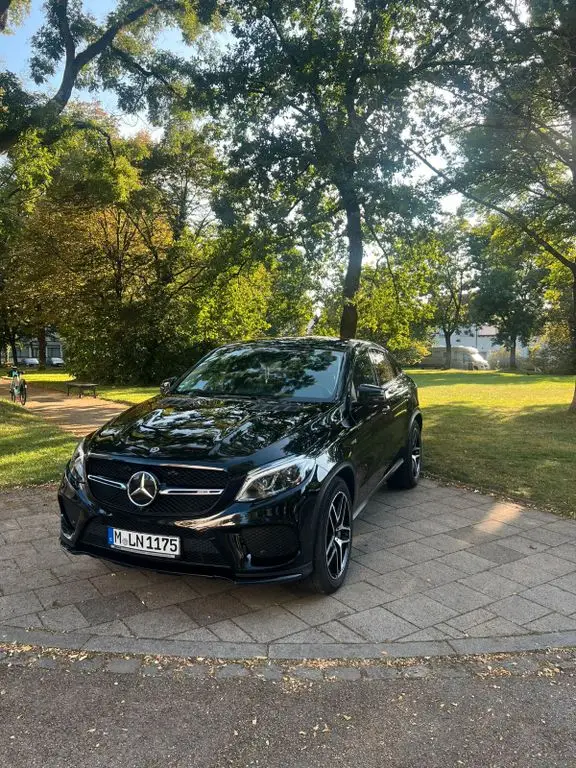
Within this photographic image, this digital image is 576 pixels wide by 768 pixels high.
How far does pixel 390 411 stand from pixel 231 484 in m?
2.60

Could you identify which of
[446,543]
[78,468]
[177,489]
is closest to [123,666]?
[177,489]

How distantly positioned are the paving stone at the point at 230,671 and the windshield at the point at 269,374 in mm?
2082

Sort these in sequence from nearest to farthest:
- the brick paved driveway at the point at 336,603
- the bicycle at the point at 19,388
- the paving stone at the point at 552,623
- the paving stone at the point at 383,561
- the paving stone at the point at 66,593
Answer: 1. the brick paved driveway at the point at 336,603
2. the paving stone at the point at 552,623
3. the paving stone at the point at 66,593
4. the paving stone at the point at 383,561
5. the bicycle at the point at 19,388

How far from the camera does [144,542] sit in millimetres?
3467

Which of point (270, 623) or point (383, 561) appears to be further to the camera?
point (383, 561)

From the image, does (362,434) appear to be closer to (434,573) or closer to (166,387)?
(434,573)

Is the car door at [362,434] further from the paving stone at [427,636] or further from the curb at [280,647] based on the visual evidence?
the curb at [280,647]

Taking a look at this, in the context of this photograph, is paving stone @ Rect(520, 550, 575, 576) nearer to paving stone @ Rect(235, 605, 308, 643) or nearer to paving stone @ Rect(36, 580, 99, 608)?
paving stone @ Rect(235, 605, 308, 643)

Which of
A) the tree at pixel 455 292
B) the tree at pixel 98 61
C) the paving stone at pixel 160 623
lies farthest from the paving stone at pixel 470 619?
the tree at pixel 455 292

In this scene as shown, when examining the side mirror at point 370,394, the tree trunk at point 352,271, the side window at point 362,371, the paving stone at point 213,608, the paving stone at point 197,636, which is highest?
the tree trunk at point 352,271

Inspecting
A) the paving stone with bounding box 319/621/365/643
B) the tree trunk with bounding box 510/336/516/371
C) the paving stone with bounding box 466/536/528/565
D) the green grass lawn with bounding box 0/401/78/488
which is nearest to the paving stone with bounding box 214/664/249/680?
the paving stone with bounding box 319/621/365/643

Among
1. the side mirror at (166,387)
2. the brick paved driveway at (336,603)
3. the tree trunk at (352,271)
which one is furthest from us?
the tree trunk at (352,271)

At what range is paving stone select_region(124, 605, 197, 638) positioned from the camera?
132 inches

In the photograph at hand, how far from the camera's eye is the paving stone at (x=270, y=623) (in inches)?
132
